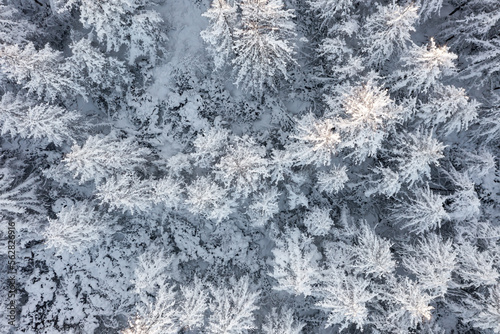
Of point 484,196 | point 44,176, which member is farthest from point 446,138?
point 44,176

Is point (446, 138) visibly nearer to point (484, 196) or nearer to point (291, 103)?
point (484, 196)

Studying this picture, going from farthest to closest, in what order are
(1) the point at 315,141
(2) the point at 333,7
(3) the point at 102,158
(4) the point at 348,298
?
(2) the point at 333,7
(3) the point at 102,158
(4) the point at 348,298
(1) the point at 315,141

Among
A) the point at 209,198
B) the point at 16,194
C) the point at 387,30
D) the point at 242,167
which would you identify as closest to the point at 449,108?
the point at 387,30

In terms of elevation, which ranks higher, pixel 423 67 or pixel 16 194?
pixel 423 67

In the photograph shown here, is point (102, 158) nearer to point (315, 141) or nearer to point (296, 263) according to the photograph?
point (315, 141)

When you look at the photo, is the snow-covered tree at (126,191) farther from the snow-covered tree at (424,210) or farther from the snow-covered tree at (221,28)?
the snow-covered tree at (424,210)
